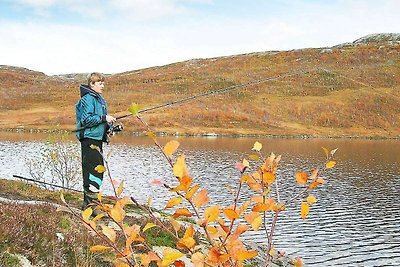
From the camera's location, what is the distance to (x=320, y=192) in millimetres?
29469

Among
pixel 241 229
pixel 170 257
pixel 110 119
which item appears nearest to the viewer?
pixel 170 257

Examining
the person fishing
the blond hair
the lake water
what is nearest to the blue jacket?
the person fishing

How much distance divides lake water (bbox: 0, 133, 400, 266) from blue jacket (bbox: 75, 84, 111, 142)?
242 cm

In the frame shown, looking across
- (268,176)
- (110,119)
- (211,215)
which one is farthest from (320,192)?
(211,215)

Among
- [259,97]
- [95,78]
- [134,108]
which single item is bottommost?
[259,97]

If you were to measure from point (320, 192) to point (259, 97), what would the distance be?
256 ft

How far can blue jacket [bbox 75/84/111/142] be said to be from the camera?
886 cm

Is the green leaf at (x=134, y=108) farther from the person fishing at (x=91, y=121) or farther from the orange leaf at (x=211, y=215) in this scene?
the person fishing at (x=91, y=121)

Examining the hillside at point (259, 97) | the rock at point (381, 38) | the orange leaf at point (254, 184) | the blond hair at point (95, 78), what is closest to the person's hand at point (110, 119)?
the blond hair at point (95, 78)

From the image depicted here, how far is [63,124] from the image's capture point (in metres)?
83.2

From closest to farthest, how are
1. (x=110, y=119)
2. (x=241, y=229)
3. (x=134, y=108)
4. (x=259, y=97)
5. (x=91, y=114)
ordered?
1. (x=134, y=108)
2. (x=241, y=229)
3. (x=110, y=119)
4. (x=91, y=114)
5. (x=259, y=97)

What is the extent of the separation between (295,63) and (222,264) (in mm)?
132883

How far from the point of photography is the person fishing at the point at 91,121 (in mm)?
8875

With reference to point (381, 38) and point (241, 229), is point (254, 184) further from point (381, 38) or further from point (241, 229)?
point (381, 38)
